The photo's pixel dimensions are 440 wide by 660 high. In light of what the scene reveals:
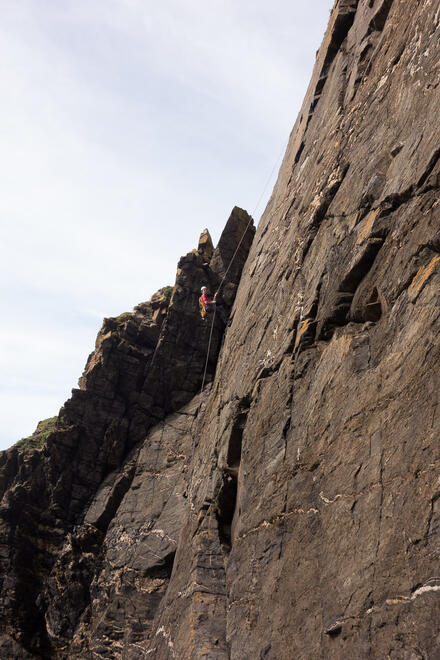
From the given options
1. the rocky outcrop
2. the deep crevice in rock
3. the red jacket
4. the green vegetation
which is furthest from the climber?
the deep crevice in rock

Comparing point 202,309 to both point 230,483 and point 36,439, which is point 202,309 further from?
point 230,483

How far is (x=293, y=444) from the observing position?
11.8 meters

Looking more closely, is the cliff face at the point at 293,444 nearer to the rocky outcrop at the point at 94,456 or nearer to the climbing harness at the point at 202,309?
the rocky outcrop at the point at 94,456

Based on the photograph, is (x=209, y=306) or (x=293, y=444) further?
(x=209, y=306)

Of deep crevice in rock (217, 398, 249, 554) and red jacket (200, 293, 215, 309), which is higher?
red jacket (200, 293, 215, 309)

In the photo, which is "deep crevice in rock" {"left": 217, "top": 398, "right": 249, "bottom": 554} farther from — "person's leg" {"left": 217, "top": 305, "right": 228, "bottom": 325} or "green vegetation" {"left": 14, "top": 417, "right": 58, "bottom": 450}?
"green vegetation" {"left": 14, "top": 417, "right": 58, "bottom": 450}

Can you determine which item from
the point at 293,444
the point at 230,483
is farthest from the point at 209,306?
the point at 293,444

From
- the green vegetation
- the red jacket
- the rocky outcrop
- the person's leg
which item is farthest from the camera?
the green vegetation

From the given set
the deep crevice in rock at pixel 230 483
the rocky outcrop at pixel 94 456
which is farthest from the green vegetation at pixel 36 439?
the deep crevice in rock at pixel 230 483

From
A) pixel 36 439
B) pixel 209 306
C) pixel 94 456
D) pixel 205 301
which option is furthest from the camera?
pixel 36 439

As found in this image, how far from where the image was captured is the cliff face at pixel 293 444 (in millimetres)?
8344

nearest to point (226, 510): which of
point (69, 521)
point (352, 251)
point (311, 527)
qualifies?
point (311, 527)

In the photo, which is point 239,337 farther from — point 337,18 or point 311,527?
point 337,18

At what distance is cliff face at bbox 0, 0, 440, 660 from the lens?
834 cm
